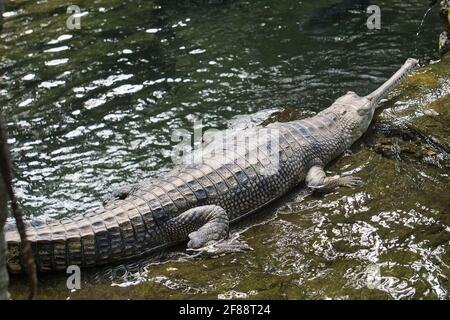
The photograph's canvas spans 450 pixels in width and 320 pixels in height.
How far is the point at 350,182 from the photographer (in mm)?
6863

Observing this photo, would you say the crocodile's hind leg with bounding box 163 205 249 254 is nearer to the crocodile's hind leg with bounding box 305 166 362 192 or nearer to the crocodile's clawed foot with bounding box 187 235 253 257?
the crocodile's clawed foot with bounding box 187 235 253 257

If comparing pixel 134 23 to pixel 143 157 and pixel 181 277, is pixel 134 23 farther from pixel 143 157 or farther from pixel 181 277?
pixel 181 277

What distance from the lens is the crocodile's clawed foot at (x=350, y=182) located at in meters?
6.82

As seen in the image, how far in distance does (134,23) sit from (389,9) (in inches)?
253

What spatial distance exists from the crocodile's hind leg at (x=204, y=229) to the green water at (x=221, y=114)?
0.18 meters

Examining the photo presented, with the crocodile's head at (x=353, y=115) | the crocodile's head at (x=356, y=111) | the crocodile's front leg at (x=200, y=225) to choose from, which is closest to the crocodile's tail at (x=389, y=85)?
the crocodile's head at (x=356, y=111)

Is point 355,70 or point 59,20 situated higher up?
point 59,20

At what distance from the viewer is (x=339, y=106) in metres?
8.49

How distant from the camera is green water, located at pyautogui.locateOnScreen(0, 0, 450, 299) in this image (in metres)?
5.29

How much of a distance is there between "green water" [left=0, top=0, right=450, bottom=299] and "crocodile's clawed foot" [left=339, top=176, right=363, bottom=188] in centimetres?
14

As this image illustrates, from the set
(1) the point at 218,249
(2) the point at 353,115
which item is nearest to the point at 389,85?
(2) the point at 353,115

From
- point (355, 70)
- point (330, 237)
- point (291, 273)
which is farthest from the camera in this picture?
point (355, 70)

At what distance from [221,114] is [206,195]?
3.26 m
